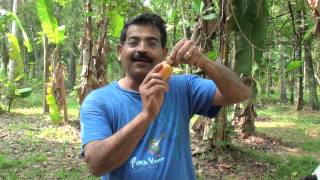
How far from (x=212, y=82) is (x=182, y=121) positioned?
29 cm

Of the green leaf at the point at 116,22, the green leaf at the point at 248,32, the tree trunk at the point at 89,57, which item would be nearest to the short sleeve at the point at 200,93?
the green leaf at the point at 248,32

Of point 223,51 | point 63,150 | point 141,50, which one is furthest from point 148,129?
point 63,150

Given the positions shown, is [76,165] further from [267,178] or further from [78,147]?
[267,178]

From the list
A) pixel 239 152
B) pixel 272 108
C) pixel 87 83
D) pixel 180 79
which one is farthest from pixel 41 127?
pixel 272 108

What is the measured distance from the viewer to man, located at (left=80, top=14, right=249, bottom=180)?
1.90 m

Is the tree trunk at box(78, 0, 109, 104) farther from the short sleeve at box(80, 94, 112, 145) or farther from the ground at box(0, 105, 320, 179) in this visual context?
the short sleeve at box(80, 94, 112, 145)

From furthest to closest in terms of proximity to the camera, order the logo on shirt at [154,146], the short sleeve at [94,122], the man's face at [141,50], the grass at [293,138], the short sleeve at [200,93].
Answer: the grass at [293,138] < the short sleeve at [200,93] < the man's face at [141,50] < the logo on shirt at [154,146] < the short sleeve at [94,122]

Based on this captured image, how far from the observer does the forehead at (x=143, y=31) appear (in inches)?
89.4

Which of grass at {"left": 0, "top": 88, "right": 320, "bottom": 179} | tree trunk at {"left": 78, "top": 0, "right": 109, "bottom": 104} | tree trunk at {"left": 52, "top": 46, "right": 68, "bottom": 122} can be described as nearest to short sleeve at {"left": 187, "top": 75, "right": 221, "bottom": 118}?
grass at {"left": 0, "top": 88, "right": 320, "bottom": 179}

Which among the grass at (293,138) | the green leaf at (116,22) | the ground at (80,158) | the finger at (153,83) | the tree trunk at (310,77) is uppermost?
the green leaf at (116,22)

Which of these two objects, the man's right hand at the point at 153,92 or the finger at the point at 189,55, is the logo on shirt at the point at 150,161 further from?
the finger at the point at 189,55

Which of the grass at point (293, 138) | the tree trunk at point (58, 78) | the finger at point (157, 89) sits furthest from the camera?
the tree trunk at point (58, 78)

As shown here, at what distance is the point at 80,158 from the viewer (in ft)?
24.2

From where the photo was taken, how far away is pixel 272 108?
17.4 metres
